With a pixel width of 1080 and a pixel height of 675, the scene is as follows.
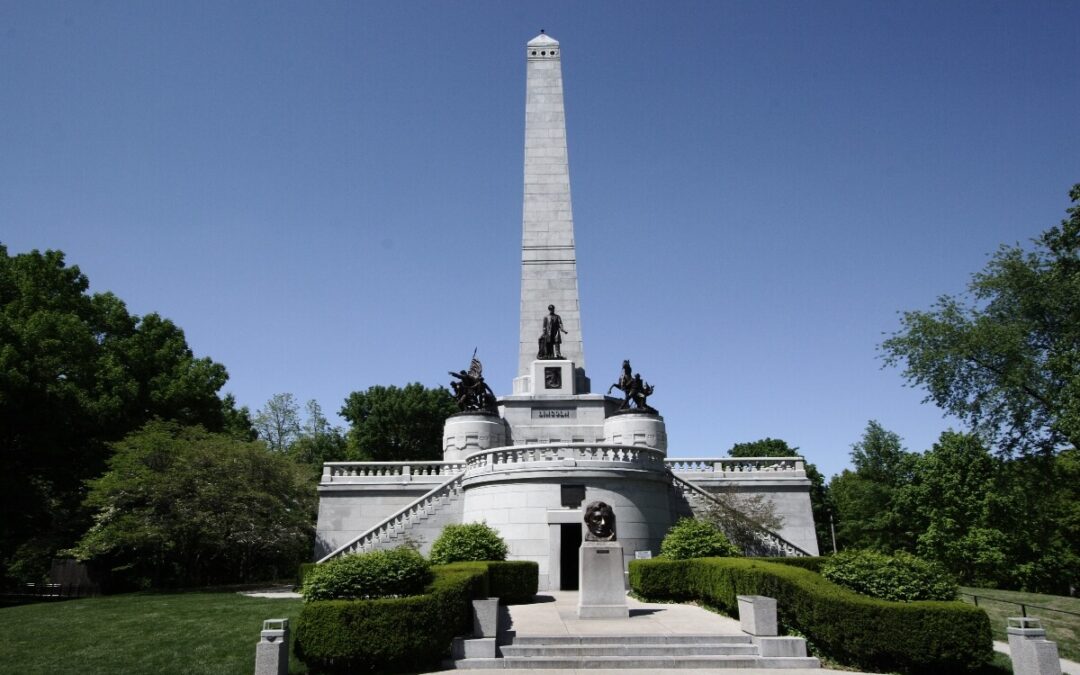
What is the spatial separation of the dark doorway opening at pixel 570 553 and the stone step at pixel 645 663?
1172cm

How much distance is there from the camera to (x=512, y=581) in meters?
19.8

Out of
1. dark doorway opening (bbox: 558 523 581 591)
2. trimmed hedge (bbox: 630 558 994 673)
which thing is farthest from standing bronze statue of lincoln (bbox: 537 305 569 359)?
trimmed hedge (bbox: 630 558 994 673)

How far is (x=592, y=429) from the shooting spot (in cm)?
3603

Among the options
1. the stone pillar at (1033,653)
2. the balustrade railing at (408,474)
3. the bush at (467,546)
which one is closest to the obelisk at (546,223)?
the balustrade railing at (408,474)

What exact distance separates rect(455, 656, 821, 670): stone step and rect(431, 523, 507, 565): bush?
887cm

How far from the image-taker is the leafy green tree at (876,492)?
170ft

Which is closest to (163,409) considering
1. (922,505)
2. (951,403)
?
(951,403)

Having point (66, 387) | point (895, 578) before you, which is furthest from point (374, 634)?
point (66, 387)

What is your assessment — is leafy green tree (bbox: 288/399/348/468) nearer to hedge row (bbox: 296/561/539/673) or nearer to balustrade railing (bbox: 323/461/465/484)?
balustrade railing (bbox: 323/461/465/484)

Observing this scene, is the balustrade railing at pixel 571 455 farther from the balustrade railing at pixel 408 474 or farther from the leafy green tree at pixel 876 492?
the leafy green tree at pixel 876 492

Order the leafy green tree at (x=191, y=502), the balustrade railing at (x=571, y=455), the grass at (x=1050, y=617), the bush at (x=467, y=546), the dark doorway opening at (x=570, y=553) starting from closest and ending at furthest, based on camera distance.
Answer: the grass at (x=1050, y=617)
the bush at (x=467, y=546)
the dark doorway opening at (x=570, y=553)
the balustrade railing at (x=571, y=455)
the leafy green tree at (x=191, y=502)

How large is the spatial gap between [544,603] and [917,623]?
11.1m

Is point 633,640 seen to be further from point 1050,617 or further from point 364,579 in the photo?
point 1050,617

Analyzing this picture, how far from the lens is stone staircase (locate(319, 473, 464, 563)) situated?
26859mm
